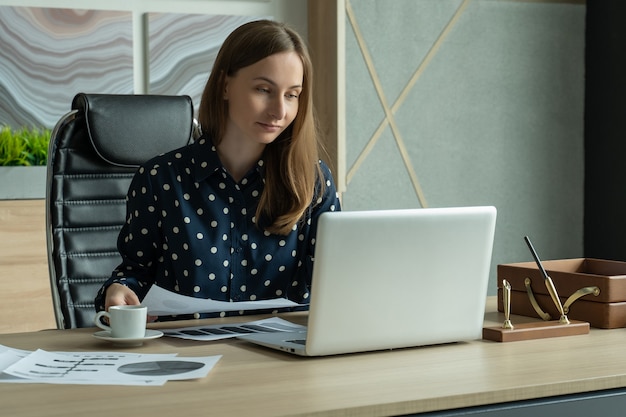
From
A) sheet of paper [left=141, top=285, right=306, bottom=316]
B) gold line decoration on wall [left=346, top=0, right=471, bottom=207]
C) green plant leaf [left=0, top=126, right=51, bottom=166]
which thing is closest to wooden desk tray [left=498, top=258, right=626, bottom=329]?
sheet of paper [left=141, top=285, right=306, bottom=316]

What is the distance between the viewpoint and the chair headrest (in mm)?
2361

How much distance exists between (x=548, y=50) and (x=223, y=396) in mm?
3939

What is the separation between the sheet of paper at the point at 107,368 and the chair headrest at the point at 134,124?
945 mm

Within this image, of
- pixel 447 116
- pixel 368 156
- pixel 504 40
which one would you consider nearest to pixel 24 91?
pixel 368 156

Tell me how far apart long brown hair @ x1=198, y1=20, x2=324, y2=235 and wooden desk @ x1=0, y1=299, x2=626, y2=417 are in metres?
0.55

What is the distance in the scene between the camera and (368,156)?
14.3 feet

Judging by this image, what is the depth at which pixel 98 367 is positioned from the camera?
1.41m

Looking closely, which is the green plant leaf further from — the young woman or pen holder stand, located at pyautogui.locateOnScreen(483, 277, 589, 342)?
pen holder stand, located at pyautogui.locateOnScreen(483, 277, 589, 342)

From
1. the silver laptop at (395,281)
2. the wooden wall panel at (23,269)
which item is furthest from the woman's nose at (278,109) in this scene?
the wooden wall panel at (23,269)

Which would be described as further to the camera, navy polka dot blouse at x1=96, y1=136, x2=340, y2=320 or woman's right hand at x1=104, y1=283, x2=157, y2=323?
navy polka dot blouse at x1=96, y1=136, x2=340, y2=320

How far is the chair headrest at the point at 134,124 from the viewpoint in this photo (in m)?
2.36

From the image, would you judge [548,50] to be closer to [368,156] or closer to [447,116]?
[447,116]

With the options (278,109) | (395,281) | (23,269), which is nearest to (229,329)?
(395,281)

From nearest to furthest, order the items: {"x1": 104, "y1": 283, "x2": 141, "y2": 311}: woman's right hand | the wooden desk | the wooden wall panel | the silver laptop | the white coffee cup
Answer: the wooden desk, the silver laptop, the white coffee cup, {"x1": 104, "y1": 283, "x2": 141, "y2": 311}: woman's right hand, the wooden wall panel
